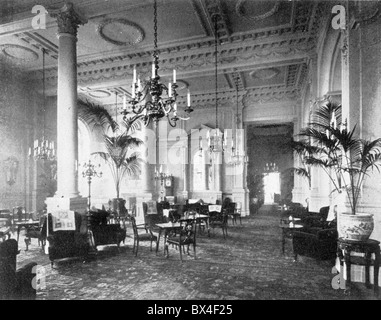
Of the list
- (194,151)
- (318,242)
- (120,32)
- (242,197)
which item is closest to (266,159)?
(242,197)

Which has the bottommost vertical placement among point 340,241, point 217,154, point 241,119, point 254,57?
point 340,241

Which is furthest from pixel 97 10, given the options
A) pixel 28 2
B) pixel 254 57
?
pixel 254 57

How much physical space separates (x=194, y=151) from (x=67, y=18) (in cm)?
858

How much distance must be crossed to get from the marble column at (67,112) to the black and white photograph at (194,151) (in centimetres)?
3

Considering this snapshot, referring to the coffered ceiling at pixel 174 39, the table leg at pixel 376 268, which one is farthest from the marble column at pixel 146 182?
the table leg at pixel 376 268

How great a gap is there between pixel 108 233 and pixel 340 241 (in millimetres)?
4467

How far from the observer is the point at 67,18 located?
5.98 metres

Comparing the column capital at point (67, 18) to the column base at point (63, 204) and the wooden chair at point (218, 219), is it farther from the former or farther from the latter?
the wooden chair at point (218, 219)

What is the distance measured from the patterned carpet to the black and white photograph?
1.5 inches

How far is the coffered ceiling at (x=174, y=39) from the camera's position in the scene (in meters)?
6.33

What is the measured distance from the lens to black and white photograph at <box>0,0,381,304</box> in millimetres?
4008

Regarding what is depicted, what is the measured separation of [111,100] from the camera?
46.7ft

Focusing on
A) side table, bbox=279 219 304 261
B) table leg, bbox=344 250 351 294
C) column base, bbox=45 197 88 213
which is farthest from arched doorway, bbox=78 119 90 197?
table leg, bbox=344 250 351 294
